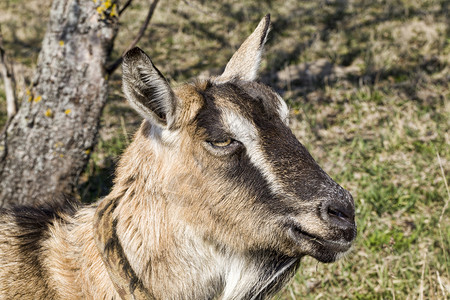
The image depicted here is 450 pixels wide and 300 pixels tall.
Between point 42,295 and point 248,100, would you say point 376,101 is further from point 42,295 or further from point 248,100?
point 42,295

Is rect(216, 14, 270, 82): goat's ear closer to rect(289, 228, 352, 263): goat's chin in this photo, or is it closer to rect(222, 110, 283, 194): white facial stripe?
rect(222, 110, 283, 194): white facial stripe

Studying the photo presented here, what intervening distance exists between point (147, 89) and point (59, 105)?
8.85ft

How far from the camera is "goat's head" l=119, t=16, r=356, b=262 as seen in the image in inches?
106

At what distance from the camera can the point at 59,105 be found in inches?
202

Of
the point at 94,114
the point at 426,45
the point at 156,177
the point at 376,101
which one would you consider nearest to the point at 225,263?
the point at 156,177

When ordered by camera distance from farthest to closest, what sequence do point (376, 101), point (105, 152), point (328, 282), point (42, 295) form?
1. point (376, 101)
2. point (105, 152)
3. point (328, 282)
4. point (42, 295)

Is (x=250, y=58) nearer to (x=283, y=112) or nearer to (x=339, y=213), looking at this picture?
(x=283, y=112)

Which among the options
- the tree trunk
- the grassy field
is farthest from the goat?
the tree trunk

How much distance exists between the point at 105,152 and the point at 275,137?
4.39 meters

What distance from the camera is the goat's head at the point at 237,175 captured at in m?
2.69

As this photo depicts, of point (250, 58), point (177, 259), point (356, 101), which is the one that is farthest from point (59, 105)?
point (356, 101)

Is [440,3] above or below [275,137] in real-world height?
below

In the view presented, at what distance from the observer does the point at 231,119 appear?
112 inches

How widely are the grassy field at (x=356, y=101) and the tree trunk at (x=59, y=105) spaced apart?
63 cm
